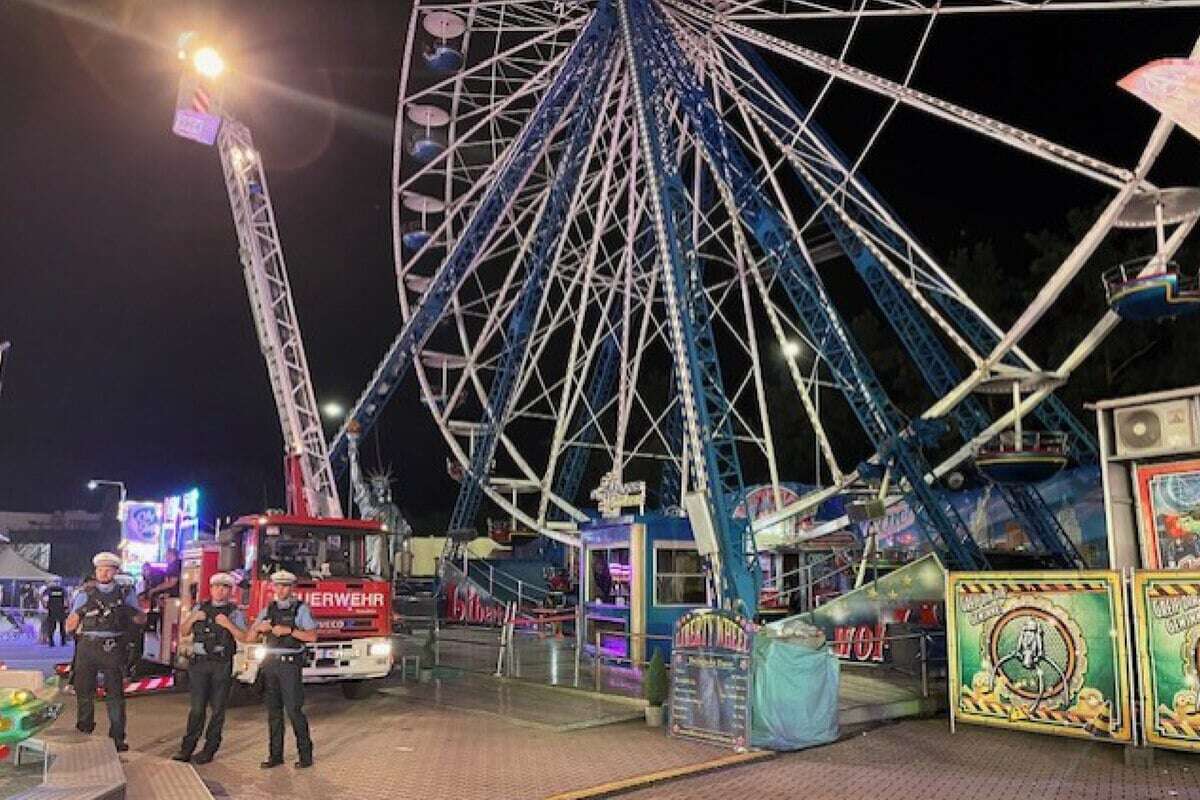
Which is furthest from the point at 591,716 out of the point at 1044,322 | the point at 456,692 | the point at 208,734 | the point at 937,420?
the point at 1044,322

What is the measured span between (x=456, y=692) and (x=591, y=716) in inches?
125

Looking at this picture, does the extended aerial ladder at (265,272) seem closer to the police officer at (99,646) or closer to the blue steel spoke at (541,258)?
the blue steel spoke at (541,258)

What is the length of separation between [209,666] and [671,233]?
29.5 ft

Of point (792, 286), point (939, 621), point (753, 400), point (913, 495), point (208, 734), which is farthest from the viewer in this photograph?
point (753, 400)

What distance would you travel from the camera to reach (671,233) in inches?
601

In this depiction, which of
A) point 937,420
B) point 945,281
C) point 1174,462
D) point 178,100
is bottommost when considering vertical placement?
point 1174,462

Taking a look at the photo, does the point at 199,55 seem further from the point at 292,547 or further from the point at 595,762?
the point at 595,762

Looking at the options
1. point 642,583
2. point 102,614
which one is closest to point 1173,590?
point 642,583

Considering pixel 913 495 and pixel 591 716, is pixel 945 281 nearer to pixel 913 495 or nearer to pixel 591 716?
pixel 913 495

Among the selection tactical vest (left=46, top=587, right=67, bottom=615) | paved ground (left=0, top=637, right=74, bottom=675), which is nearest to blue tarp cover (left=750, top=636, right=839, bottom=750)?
paved ground (left=0, top=637, right=74, bottom=675)

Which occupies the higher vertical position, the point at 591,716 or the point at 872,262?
the point at 872,262

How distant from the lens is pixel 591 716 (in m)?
A: 12.5

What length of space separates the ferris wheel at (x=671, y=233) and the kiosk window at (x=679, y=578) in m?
1.40

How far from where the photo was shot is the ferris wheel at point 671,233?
1578 cm
